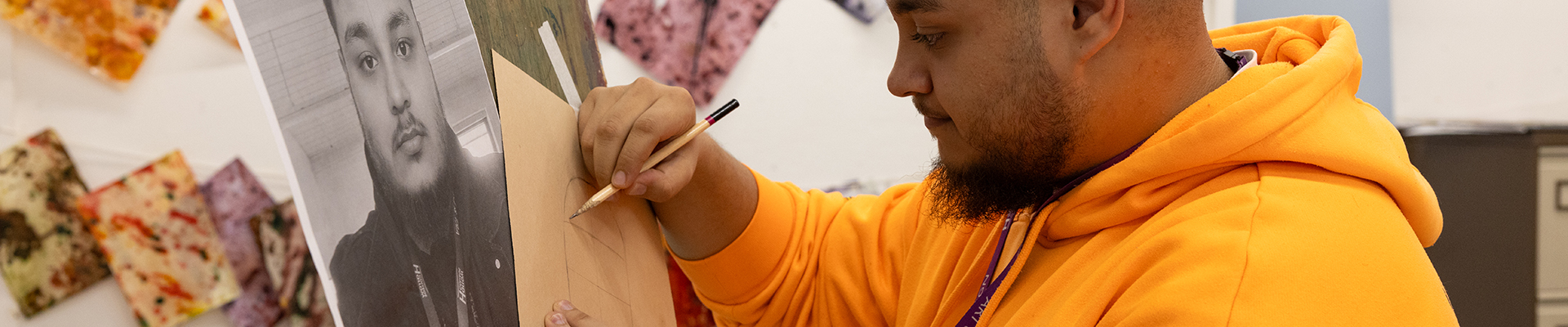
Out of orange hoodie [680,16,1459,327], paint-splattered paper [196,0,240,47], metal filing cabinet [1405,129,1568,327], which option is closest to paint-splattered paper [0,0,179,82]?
paint-splattered paper [196,0,240,47]

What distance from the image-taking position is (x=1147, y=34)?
2.16 feet

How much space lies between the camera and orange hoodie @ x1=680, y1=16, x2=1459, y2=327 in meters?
0.52

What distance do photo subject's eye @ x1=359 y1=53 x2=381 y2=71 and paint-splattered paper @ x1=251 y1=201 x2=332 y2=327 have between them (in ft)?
0.34

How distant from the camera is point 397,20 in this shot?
48 centimetres

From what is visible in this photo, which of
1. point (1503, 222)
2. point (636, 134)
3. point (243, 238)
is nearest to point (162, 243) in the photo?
point (243, 238)

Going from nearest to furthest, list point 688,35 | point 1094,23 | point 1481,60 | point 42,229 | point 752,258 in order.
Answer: point 42,229
point 1094,23
point 752,258
point 688,35
point 1481,60

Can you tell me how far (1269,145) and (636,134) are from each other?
0.46 meters

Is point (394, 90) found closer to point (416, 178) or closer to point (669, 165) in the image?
point (416, 178)

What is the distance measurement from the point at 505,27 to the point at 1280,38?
67 centimetres

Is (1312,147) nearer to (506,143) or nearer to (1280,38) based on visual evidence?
(1280,38)

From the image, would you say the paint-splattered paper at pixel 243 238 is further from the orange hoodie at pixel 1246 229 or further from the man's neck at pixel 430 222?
the orange hoodie at pixel 1246 229

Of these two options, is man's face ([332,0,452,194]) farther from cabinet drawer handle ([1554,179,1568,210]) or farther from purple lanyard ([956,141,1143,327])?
cabinet drawer handle ([1554,179,1568,210])

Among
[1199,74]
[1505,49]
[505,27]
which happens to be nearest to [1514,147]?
[1505,49]

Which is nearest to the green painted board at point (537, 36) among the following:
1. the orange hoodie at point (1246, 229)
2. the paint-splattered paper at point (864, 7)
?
the orange hoodie at point (1246, 229)
